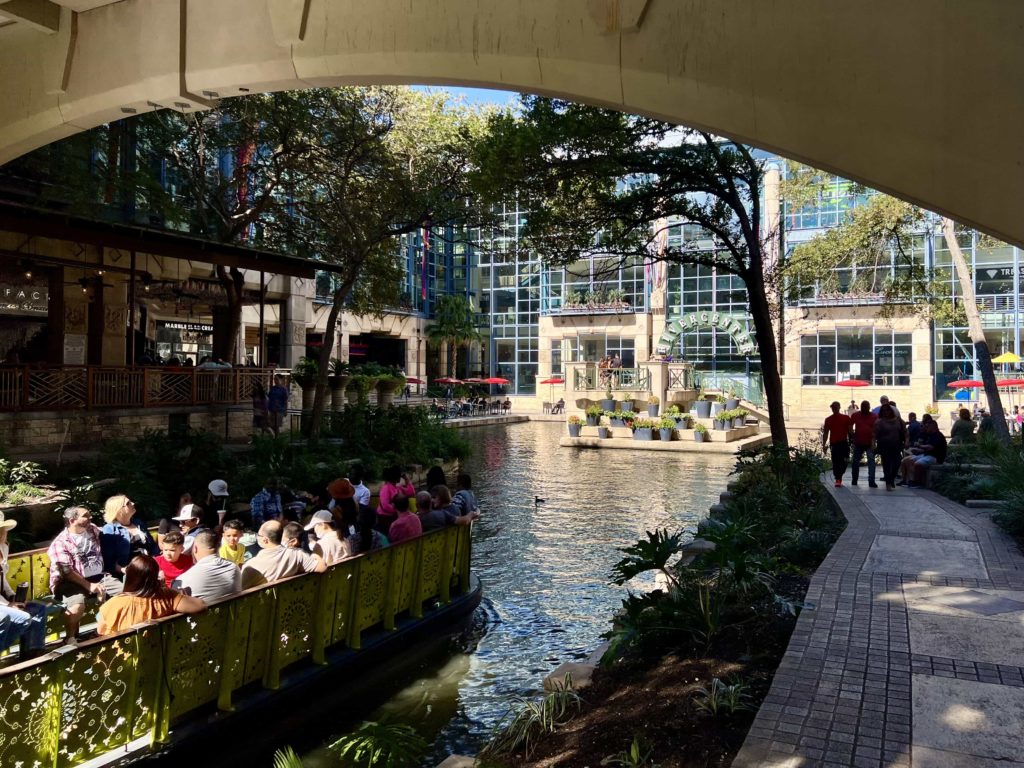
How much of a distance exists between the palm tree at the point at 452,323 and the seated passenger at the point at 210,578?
4727 cm

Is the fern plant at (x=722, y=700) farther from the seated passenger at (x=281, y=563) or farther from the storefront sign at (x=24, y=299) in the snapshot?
the storefront sign at (x=24, y=299)

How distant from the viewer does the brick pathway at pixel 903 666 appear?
13.3ft

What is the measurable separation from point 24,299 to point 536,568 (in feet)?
53.0

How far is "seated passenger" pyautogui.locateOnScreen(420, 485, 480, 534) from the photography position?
9.53 m

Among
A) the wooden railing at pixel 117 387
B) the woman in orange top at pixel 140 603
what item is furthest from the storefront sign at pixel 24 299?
the woman in orange top at pixel 140 603

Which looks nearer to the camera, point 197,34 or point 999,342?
point 197,34

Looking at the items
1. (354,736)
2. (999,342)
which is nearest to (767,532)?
(354,736)

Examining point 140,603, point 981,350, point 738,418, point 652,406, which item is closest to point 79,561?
point 140,603

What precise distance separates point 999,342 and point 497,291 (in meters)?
31.9

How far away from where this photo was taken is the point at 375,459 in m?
18.9

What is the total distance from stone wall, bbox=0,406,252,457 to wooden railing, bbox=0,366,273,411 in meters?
0.20

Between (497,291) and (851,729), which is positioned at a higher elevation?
(497,291)

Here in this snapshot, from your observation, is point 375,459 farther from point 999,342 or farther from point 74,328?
point 999,342

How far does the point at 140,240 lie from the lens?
15906mm
